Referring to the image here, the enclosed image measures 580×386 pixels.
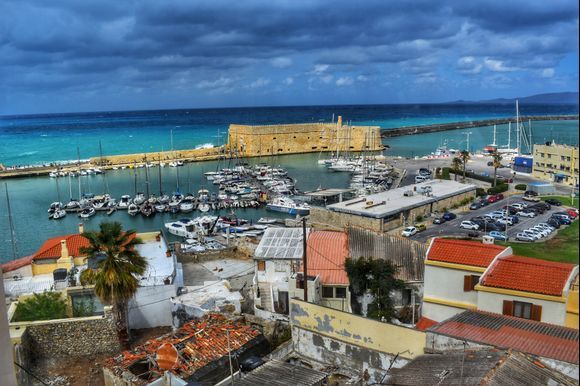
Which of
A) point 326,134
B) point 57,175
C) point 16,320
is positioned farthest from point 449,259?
point 326,134

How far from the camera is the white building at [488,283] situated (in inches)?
220

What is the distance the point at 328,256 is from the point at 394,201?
9927mm

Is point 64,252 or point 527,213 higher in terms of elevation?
point 64,252

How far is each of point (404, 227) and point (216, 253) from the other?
21.8 ft

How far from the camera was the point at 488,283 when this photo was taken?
632 centimetres

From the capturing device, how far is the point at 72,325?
8555 mm

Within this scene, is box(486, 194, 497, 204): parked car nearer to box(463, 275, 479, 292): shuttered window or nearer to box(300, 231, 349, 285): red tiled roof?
box(300, 231, 349, 285): red tiled roof

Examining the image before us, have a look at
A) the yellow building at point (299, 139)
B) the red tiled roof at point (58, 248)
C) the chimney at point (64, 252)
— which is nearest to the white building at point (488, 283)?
the red tiled roof at point (58, 248)

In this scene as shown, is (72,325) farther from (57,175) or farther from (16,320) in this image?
(57,175)

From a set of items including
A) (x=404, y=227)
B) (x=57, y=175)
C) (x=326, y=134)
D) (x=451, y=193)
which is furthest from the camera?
(x=326, y=134)

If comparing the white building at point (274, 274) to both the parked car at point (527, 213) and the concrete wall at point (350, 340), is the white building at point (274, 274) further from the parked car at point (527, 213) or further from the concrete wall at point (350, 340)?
the parked car at point (527, 213)

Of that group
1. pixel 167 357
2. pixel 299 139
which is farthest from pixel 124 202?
pixel 299 139

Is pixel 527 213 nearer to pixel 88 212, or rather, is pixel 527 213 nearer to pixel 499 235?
pixel 499 235

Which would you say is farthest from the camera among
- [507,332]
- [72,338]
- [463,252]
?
[72,338]
